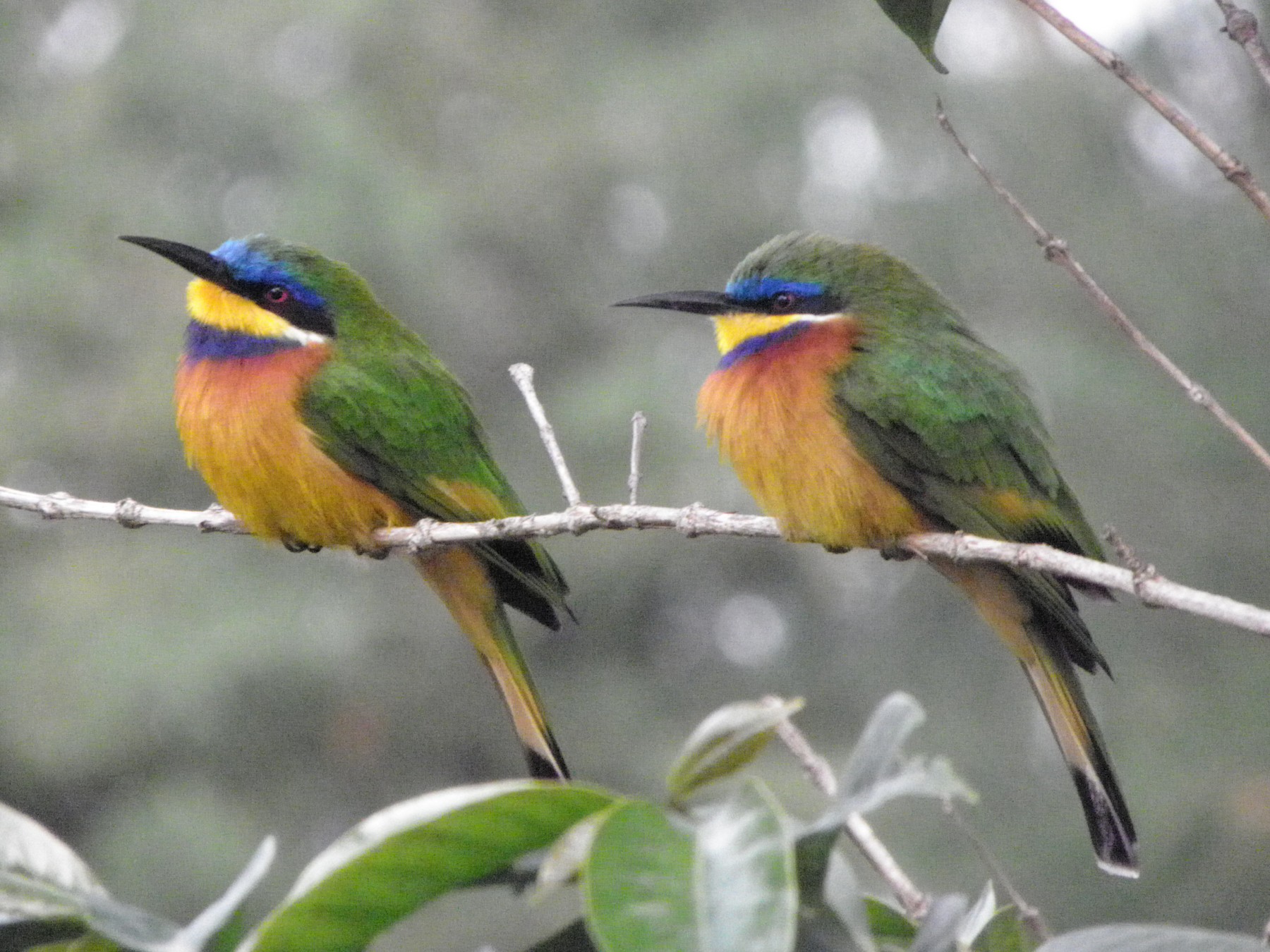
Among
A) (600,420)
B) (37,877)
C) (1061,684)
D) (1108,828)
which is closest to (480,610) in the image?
(1061,684)

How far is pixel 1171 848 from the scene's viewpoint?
31.0 feet

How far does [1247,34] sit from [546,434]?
1034 mm

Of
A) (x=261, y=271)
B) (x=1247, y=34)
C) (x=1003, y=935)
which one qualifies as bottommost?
(x=1003, y=935)

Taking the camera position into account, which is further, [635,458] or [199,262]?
[199,262]

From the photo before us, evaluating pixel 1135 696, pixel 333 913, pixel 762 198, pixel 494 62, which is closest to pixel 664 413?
pixel 762 198

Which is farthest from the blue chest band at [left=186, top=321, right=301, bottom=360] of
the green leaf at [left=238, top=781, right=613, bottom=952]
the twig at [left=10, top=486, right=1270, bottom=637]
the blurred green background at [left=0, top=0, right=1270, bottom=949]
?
the blurred green background at [left=0, top=0, right=1270, bottom=949]

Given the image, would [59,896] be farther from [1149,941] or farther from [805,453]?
[805,453]

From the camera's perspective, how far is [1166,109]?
1369 millimetres

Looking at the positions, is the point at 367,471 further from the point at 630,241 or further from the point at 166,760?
the point at 630,241

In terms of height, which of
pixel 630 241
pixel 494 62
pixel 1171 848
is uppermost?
pixel 494 62

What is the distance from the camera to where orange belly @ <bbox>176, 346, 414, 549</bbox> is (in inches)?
114

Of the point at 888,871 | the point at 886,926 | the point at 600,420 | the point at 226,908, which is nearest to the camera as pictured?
the point at 226,908

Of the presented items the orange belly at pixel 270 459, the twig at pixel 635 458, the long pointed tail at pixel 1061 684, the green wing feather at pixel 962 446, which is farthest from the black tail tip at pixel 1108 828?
the orange belly at pixel 270 459

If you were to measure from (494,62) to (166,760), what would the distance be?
17.7ft
